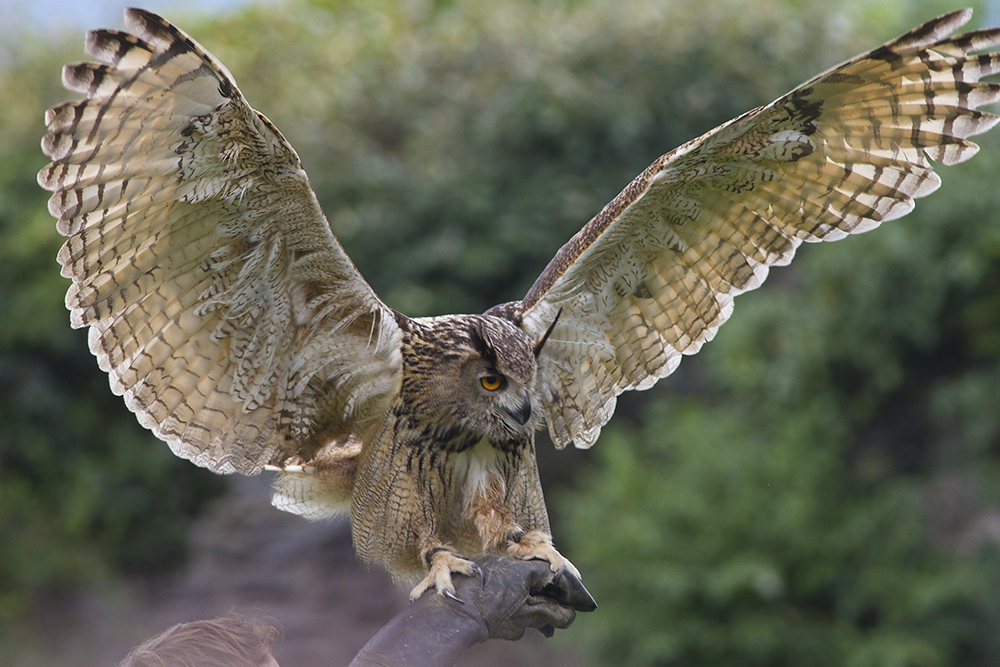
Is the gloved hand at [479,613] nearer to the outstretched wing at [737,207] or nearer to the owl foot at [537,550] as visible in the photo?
the owl foot at [537,550]

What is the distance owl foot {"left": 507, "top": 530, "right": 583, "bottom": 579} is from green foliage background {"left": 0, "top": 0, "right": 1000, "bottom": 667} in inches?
106

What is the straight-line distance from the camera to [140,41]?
85.7 inches

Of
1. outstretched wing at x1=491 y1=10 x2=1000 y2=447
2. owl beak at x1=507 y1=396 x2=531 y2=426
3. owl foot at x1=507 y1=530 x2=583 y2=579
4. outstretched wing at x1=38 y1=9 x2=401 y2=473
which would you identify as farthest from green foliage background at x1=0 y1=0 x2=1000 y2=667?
outstretched wing at x1=38 y1=9 x2=401 y2=473

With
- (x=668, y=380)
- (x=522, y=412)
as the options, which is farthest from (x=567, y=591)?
(x=668, y=380)

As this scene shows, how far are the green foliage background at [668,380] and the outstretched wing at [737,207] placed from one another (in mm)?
2490

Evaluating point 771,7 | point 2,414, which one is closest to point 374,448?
point 2,414

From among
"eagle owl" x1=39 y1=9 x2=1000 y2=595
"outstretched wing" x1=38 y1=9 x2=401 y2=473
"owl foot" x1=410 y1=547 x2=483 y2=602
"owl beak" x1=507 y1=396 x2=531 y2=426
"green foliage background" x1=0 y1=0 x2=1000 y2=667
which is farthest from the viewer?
"green foliage background" x1=0 y1=0 x2=1000 y2=667

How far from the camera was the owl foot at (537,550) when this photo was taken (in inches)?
116

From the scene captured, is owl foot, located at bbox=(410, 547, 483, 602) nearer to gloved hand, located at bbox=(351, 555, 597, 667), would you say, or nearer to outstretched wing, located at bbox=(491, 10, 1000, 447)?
gloved hand, located at bbox=(351, 555, 597, 667)

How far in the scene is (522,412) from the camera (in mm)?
2889

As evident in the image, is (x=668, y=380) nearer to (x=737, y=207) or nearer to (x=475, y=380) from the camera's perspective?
(x=737, y=207)

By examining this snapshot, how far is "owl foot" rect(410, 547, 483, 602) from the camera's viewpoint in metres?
2.75

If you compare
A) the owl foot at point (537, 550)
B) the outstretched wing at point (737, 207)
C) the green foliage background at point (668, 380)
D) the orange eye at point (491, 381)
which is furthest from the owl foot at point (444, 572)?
the green foliage background at point (668, 380)

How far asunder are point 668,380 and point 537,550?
5.71 metres
